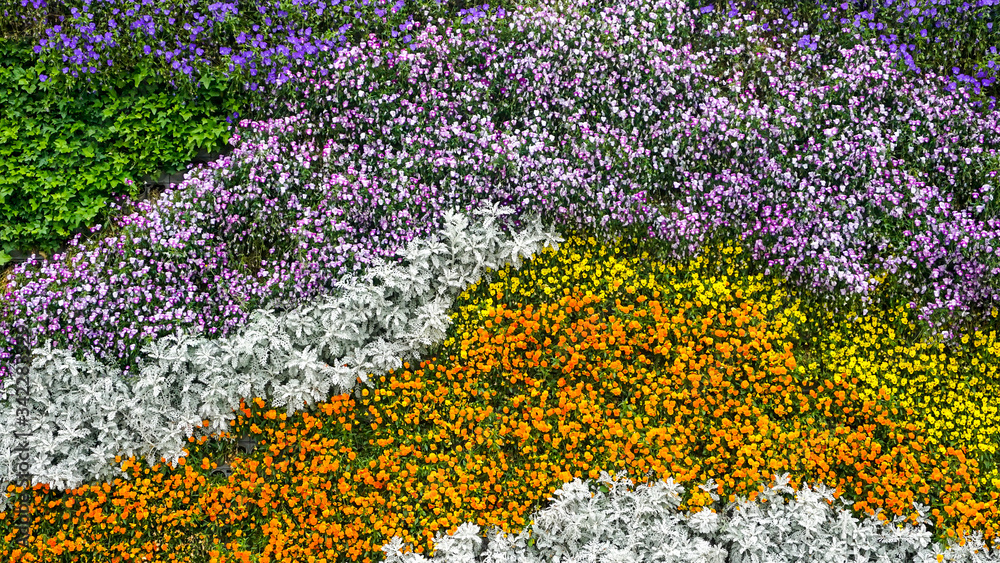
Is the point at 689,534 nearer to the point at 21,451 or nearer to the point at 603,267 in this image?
the point at 603,267

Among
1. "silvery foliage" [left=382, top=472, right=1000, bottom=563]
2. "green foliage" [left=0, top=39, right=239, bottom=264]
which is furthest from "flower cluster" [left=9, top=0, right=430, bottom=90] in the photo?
"silvery foliage" [left=382, top=472, right=1000, bottom=563]

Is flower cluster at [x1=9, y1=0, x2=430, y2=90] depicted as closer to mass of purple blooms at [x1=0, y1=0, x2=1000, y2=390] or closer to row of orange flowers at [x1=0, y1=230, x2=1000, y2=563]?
mass of purple blooms at [x1=0, y1=0, x2=1000, y2=390]

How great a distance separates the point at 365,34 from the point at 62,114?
2719 millimetres

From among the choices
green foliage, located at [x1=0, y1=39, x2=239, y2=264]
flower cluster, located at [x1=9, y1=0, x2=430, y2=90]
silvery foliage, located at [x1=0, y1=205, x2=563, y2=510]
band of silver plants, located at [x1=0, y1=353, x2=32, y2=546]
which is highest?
flower cluster, located at [x1=9, y1=0, x2=430, y2=90]

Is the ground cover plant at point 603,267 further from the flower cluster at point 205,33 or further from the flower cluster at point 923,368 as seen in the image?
the flower cluster at point 205,33

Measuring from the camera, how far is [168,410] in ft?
20.7

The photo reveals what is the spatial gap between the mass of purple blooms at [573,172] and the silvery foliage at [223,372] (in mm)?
235

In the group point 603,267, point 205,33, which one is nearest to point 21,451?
point 205,33

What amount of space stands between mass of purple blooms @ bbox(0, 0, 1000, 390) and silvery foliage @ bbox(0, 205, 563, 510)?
0.24 meters

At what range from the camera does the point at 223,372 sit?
21.0ft

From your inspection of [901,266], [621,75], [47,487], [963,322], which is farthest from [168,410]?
[963,322]

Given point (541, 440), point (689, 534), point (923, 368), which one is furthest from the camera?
point (923, 368)

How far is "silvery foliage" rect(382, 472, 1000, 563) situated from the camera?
5.47 meters

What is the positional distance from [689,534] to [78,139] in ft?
19.7
